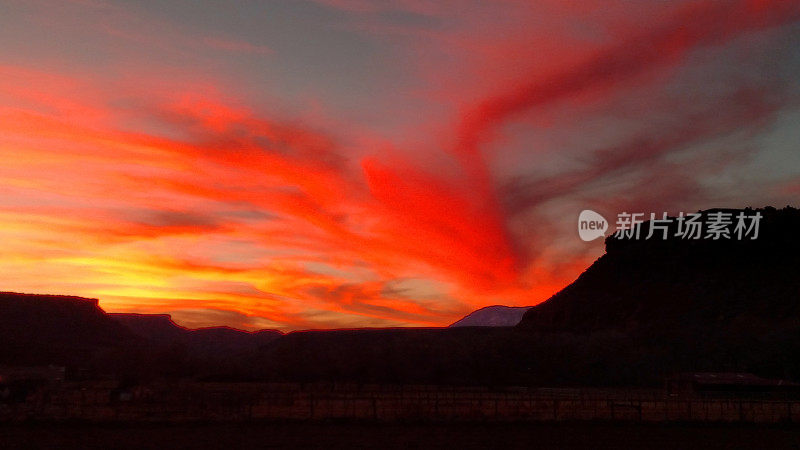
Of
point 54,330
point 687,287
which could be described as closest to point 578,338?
point 687,287

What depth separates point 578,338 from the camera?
10269 cm

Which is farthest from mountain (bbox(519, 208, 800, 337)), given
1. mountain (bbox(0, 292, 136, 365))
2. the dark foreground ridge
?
mountain (bbox(0, 292, 136, 365))

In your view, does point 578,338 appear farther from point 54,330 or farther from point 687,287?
point 54,330

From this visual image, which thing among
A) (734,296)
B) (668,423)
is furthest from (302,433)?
(734,296)

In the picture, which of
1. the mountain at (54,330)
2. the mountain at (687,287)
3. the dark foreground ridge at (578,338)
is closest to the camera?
the dark foreground ridge at (578,338)

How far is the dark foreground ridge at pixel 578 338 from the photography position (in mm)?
88750

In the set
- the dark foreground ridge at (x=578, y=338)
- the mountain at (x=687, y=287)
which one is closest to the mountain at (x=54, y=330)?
the dark foreground ridge at (x=578, y=338)

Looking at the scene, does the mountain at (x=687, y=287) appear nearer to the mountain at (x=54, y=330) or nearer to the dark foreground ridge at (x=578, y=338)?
the dark foreground ridge at (x=578, y=338)

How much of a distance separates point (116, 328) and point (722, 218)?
389 ft

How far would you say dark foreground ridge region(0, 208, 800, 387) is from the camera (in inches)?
3494

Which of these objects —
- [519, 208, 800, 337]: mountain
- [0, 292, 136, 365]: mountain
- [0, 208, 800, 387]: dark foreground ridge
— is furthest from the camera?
[0, 292, 136, 365]: mountain

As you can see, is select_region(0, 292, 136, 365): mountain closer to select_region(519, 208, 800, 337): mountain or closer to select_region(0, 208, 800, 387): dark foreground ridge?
select_region(0, 208, 800, 387): dark foreground ridge

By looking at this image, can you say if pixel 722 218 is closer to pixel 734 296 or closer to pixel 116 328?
pixel 734 296

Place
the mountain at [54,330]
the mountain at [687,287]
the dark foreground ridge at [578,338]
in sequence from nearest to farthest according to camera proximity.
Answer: the dark foreground ridge at [578,338], the mountain at [687,287], the mountain at [54,330]
